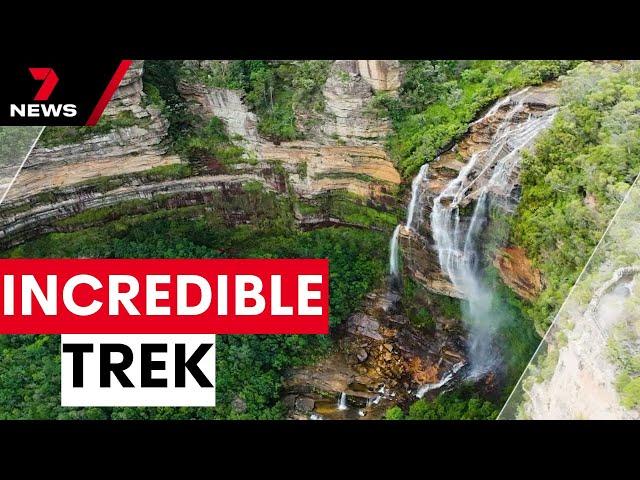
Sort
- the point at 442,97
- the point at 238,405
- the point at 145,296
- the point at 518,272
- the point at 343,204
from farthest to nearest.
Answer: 1. the point at 343,204
2. the point at 238,405
3. the point at 442,97
4. the point at 518,272
5. the point at 145,296

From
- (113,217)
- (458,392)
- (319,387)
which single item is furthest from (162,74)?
(458,392)

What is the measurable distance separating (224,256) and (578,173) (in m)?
3.36

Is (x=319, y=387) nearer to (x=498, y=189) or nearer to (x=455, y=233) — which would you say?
(x=455, y=233)

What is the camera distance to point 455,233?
6.75m

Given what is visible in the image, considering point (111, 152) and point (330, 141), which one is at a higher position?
point (330, 141)

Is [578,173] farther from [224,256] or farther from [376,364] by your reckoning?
[224,256]

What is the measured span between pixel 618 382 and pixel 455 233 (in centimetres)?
206

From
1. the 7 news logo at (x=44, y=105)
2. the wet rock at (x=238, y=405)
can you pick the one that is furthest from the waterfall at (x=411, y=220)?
the 7 news logo at (x=44, y=105)

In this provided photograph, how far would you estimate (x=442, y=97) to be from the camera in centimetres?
644

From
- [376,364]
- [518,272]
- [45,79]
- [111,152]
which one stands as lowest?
[376,364]

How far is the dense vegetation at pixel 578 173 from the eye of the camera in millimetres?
5715

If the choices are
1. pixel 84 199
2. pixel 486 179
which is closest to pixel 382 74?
pixel 486 179

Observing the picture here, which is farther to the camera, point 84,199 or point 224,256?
point 84,199

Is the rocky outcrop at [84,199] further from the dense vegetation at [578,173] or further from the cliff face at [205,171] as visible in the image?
the dense vegetation at [578,173]
